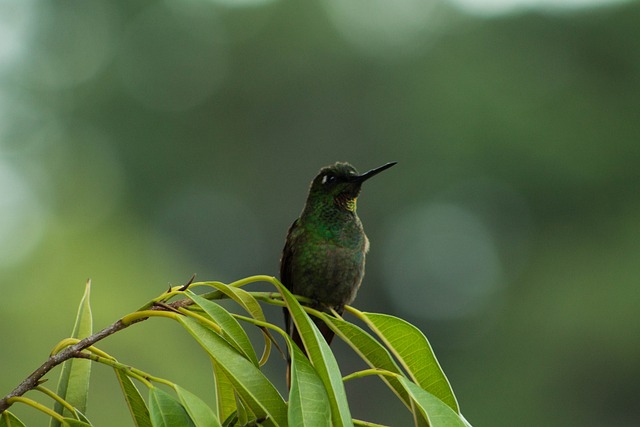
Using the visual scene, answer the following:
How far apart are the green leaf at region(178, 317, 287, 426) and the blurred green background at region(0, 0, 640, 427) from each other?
14910mm

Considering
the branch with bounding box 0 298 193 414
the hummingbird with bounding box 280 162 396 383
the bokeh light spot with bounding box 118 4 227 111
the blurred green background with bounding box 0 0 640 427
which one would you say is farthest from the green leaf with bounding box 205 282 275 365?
the bokeh light spot with bounding box 118 4 227 111

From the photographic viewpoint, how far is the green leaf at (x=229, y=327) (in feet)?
5.11

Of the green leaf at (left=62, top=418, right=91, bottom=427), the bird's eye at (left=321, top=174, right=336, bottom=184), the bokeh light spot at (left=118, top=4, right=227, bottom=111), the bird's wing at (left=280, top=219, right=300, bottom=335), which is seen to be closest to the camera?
the green leaf at (left=62, top=418, right=91, bottom=427)

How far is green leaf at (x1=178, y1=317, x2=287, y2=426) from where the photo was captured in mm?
1461

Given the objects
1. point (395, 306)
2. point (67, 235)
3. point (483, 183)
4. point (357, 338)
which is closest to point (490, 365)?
point (395, 306)

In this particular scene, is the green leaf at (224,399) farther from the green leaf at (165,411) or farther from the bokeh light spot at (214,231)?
the bokeh light spot at (214,231)

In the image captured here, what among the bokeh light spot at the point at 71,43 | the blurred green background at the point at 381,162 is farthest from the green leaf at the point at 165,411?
the bokeh light spot at the point at 71,43

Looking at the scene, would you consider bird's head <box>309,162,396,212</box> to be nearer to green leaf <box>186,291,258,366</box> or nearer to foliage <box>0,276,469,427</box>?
foliage <box>0,276,469,427</box>

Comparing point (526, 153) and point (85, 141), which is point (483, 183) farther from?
point (85, 141)

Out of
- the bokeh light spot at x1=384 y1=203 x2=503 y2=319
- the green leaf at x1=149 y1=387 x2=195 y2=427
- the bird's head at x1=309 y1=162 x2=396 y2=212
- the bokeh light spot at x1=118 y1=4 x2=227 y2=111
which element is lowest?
the bokeh light spot at x1=384 y1=203 x2=503 y2=319

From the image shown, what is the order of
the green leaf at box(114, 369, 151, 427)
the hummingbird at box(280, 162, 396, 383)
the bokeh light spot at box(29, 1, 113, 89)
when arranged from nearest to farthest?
the green leaf at box(114, 369, 151, 427) → the hummingbird at box(280, 162, 396, 383) → the bokeh light spot at box(29, 1, 113, 89)

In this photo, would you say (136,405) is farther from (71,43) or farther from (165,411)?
(71,43)

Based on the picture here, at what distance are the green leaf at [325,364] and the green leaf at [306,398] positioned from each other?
1 centimetres

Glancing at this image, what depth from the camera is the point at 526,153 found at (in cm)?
2791
